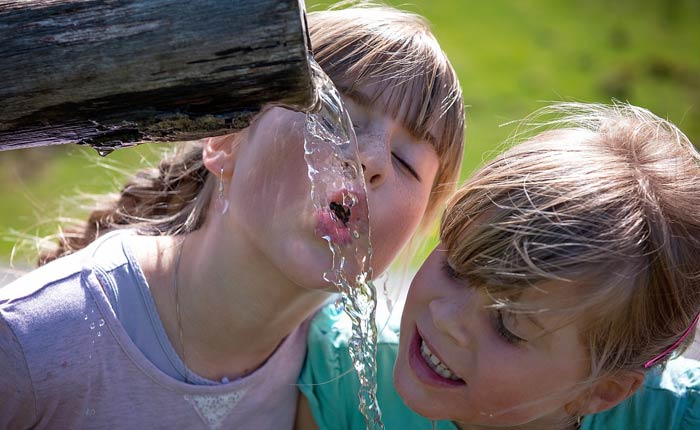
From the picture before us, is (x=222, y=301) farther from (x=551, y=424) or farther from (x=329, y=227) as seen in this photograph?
(x=551, y=424)

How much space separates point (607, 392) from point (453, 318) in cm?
46

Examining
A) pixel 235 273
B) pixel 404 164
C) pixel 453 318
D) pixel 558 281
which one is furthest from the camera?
pixel 235 273

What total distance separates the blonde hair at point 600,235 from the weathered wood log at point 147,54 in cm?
72

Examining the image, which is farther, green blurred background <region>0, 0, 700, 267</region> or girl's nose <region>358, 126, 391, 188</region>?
green blurred background <region>0, 0, 700, 267</region>

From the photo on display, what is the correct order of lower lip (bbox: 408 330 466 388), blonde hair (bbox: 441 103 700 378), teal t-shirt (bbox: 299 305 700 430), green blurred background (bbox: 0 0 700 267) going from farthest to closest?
green blurred background (bbox: 0 0 700 267) → teal t-shirt (bbox: 299 305 700 430) → lower lip (bbox: 408 330 466 388) → blonde hair (bbox: 441 103 700 378)

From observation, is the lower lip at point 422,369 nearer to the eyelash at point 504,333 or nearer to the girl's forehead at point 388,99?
the eyelash at point 504,333

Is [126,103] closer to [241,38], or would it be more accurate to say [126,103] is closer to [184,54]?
[184,54]

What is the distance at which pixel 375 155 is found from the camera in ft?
7.30

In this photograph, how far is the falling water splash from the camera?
6.82 ft

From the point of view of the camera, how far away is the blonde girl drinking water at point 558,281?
6.75ft

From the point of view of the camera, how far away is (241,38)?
1599mm

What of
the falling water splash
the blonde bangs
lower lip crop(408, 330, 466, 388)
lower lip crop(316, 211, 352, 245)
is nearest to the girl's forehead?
the blonde bangs

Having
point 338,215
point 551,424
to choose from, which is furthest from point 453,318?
point 551,424

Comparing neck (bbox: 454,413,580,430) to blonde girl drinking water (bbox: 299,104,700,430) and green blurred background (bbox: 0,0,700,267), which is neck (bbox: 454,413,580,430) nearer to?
blonde girl drinking water (bbox: 299,104,700,430)
